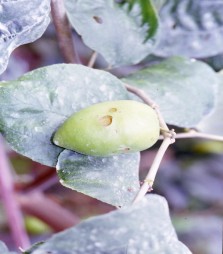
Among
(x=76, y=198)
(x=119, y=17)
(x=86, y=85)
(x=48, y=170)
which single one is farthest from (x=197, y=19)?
(x=76, y=198)

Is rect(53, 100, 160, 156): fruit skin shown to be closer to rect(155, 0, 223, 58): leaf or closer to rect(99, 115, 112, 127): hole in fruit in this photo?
rect(99, 115, 112, 127): hole in fruit

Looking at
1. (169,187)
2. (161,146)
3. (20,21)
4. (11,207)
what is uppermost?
(20,21)

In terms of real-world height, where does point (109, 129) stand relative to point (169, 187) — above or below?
above

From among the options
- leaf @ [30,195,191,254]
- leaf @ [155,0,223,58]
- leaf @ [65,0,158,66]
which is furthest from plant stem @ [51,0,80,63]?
leaf @ [30,195,191,254]

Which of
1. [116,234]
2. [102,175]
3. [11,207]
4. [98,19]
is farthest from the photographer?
[11,207]

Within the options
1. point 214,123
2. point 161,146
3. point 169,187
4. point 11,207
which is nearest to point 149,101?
point 161,146

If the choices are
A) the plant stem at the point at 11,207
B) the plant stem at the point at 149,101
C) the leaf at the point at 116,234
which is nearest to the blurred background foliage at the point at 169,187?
the plant stem at the point at 11,207

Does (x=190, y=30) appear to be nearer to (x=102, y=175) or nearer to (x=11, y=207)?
(x=102, y=175)
